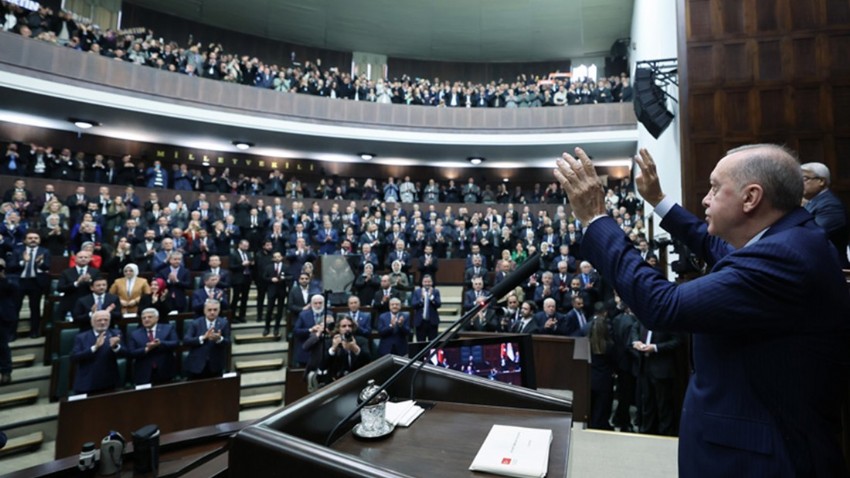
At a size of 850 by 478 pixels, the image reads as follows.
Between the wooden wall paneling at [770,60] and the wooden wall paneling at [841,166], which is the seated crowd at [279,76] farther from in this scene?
the wooden wall paneling at [841,166]

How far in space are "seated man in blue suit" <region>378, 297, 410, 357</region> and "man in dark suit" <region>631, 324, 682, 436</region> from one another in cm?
229

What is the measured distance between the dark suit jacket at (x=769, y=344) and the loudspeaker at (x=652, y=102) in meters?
5.07

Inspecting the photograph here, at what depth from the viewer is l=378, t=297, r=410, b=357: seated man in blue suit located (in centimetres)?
485

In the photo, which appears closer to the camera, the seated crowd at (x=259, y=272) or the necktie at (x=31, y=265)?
the seated crowd at (x=259, y=272)

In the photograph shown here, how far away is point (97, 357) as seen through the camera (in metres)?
3.72

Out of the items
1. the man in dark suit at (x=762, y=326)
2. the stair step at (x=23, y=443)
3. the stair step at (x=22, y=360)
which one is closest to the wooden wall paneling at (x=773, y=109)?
the man in dark suit at (x=762, y=326)

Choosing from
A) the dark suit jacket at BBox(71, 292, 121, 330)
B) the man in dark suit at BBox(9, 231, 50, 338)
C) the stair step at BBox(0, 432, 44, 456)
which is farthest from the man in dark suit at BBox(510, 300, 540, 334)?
the man in dark suit at BBox(9, 231, 50, 338)

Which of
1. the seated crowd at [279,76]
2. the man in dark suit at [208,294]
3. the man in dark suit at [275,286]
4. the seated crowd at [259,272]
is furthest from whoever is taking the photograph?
the seated crowd at [279,76]

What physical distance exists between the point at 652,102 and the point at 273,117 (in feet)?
27.3

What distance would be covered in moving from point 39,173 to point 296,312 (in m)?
6.71

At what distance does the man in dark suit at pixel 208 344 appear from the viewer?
4.18 meters

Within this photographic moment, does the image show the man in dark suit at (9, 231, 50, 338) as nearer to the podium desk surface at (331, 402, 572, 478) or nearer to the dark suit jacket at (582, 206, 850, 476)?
the podium desk surface at (331, 402, 572, 478)

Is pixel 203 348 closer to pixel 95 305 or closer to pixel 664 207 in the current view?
pixel 95 305

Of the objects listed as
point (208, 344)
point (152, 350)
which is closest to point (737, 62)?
point (208, 344)
